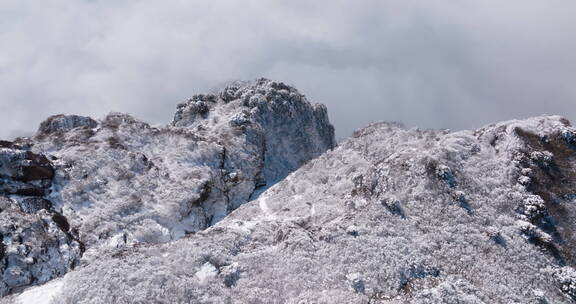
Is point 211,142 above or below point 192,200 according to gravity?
above

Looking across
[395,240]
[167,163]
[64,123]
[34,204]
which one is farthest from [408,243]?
[64,123]

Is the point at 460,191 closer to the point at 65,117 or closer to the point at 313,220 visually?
→ the point at 313,220

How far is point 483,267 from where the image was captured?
24375mm

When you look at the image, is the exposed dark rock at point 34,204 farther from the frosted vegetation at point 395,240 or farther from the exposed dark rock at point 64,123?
the exposed dark rock at point 64,123

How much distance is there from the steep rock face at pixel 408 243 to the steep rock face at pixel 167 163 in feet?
52.1

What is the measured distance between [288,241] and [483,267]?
34.3 ft

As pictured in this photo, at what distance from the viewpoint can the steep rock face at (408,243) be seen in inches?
880

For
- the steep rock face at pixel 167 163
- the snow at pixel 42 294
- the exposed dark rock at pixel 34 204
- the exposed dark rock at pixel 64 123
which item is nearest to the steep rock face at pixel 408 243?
the snow at pixel 42 294

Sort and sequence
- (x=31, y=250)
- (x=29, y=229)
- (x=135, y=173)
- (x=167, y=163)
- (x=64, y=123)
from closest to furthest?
(x=31, y=250), (x=29, y=229), (x=135, y=173), (x=167, y=163), (x=64, y=123)

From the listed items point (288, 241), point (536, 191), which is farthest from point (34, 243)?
point (536, 191)

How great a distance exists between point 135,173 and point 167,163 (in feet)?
14.4

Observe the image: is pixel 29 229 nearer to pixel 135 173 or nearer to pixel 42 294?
pixel 135 173

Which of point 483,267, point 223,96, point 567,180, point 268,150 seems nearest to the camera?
point 483,267

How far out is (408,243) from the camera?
84.2 ft
